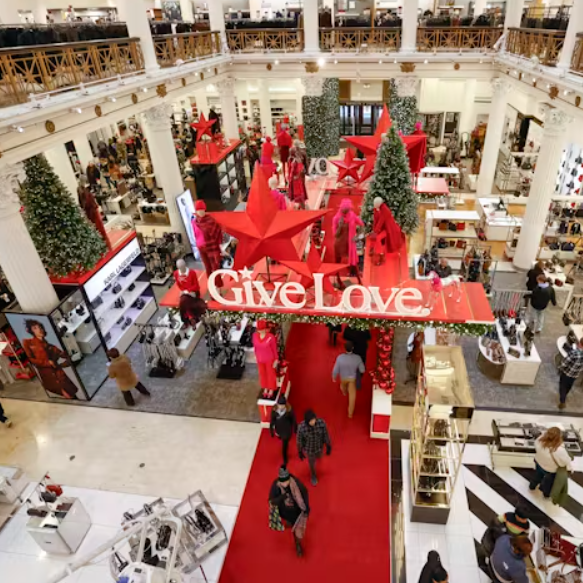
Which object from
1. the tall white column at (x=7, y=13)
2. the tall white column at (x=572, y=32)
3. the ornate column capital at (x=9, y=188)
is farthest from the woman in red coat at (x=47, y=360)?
the tall white column at (x=572, y=32)

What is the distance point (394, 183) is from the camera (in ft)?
23.8

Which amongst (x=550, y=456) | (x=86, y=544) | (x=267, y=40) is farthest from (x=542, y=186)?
(x=86, y=544)

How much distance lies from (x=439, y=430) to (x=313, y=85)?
13.9 m

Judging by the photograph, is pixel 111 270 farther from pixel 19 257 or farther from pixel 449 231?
pixel 449 231

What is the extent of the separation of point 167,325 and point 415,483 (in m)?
5.86

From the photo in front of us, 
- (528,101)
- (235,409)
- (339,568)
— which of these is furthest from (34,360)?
(528,101)

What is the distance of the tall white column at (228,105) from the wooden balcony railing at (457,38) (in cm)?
652

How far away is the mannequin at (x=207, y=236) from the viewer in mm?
6801

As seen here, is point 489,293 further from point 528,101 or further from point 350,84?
point 350,84

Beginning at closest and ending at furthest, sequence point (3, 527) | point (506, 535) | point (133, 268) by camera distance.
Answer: point (506, 535) < point (3, 527) < point (133, 268)

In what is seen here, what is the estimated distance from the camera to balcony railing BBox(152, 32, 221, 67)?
11555 mm

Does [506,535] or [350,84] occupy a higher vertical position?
[350,84]

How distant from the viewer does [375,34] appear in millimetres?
14594

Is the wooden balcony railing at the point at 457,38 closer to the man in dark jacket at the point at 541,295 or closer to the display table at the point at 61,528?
the man in dark jacket at the point at 541,295
